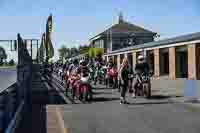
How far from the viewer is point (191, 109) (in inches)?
511

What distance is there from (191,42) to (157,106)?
2318 centimetres

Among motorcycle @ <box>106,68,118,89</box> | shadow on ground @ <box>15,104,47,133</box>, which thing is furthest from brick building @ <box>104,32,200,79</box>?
shadow on ground @ <box>15,104,47,133</box>

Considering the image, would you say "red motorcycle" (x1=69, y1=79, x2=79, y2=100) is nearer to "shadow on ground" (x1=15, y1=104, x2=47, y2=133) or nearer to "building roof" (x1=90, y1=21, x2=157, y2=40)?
"shadow on ground" (x1=15, y1=104, x2=47, y2=133)

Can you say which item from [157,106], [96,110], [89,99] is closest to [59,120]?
[96,110]

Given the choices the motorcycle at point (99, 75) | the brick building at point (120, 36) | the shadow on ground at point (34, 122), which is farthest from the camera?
the brick building at point (120, 36)

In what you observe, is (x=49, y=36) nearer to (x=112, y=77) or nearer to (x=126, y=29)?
(x=112, y=77)

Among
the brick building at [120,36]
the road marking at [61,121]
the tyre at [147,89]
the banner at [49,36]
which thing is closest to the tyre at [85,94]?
the tyre at [147,89]

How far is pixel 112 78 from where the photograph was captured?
23.2 m

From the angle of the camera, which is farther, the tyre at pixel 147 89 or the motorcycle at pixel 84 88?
the tyre at pixel 147 89

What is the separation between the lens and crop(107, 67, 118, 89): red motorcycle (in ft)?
74.8

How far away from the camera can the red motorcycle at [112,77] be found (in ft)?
74.8

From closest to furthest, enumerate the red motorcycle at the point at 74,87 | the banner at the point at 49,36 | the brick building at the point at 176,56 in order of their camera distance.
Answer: the red motorcycle at the point at 74,87 → the banner at the point at 49,36 → the brick building at the point at 176,56

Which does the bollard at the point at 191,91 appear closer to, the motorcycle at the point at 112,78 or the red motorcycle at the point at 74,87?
the red motorcycle at the point at 74,87

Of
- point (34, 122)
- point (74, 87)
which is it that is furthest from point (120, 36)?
point (34, 122)
